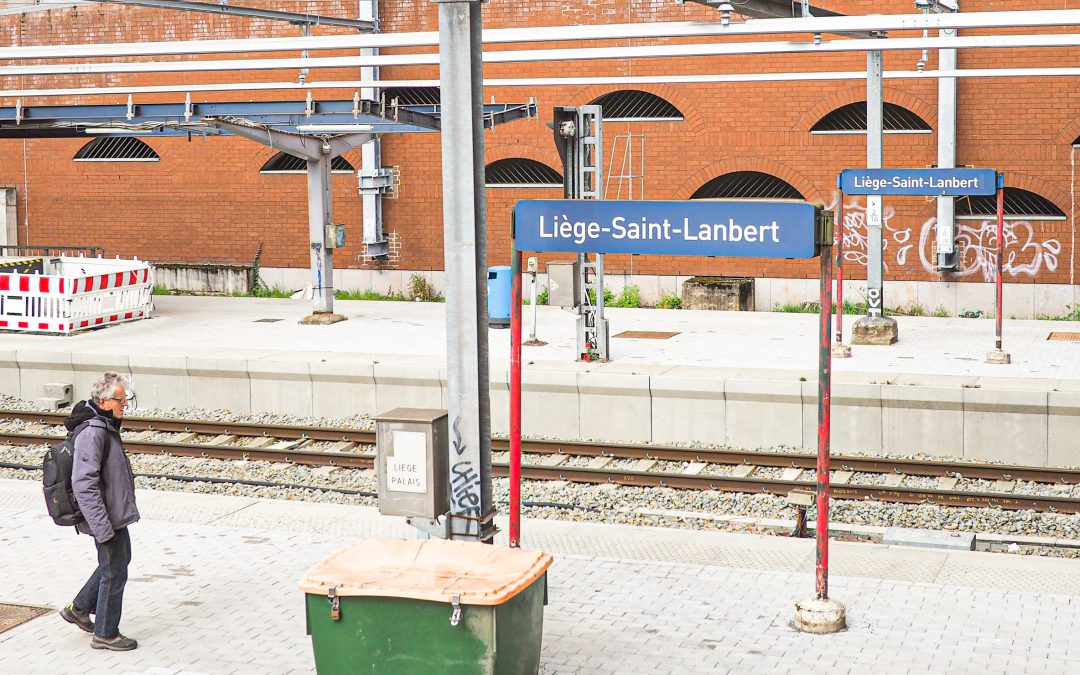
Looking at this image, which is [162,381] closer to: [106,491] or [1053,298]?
[106,491]

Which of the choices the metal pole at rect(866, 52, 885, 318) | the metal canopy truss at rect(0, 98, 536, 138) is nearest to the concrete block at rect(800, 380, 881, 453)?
the metal pole at rect(866, 52, 885, 318)

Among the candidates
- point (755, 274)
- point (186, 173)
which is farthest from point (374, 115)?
point (186, 173)

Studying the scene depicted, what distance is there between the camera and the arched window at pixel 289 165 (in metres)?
26.5

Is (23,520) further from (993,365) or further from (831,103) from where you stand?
(831,103)

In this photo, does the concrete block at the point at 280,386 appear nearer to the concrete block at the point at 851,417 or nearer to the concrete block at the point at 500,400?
the concrete block at the point at 500,400

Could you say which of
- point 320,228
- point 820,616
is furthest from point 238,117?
point 820,616

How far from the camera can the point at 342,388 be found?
16438mm

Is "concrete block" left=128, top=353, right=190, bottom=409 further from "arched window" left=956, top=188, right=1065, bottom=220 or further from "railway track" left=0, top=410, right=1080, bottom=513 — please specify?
"arched window" left=956, top=188, right=1065, bottom=220

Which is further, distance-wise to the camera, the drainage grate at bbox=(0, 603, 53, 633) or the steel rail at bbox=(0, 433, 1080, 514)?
the steel rail at bbox=(0, 433, 1080, 514)

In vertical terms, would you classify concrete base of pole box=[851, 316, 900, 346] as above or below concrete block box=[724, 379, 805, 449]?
above

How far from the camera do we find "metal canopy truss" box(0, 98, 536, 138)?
61.9 feet

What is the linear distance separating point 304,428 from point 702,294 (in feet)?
32.7

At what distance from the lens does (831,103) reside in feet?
75.4

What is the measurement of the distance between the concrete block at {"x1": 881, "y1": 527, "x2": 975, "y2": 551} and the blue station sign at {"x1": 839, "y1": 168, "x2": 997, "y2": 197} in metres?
6.57
